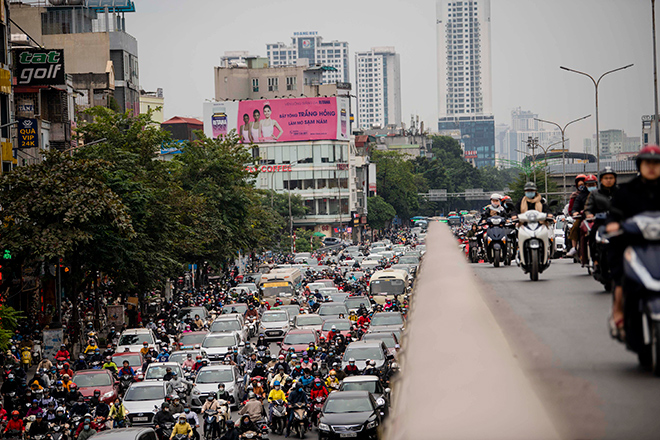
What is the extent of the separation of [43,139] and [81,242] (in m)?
17.7

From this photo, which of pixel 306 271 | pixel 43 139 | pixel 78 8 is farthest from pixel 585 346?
pixel 78 8

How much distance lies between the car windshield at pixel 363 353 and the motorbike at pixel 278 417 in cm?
383

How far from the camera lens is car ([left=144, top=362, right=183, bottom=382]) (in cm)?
2597

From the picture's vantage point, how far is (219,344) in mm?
31078

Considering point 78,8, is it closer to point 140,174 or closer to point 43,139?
point 43,139

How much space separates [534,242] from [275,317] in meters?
26.1

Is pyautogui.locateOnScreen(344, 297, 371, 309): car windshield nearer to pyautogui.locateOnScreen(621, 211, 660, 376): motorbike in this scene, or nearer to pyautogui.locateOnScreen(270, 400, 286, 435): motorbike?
pyautogui.locateOnScreen(270, 400, 286, 435): motorbike

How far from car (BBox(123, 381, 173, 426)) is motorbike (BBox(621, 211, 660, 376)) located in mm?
19173

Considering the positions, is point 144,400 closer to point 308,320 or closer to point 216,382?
point 216,382

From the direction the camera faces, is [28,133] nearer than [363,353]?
No

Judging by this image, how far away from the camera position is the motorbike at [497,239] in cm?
1452

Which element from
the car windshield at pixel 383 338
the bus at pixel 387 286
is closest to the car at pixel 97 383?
the car windshield at pixel 383 338

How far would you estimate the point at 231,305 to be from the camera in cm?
4122

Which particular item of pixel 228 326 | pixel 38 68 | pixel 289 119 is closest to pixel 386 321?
pixel 228 326
